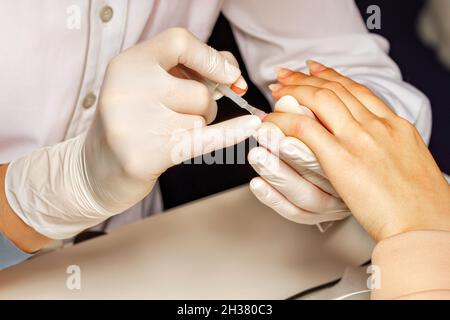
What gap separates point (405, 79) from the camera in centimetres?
162

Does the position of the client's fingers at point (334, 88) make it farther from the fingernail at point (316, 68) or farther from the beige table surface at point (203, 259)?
the beige table surface at point (203, 259)

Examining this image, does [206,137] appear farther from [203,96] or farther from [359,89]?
[359,89]

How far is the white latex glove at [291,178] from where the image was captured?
0.78 meters

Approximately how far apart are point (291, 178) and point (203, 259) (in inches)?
8.0

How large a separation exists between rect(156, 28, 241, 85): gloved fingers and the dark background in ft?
1.53

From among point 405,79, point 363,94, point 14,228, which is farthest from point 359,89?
point 405,79

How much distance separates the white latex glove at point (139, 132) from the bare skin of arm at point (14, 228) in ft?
0.17

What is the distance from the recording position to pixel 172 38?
30.9 inches

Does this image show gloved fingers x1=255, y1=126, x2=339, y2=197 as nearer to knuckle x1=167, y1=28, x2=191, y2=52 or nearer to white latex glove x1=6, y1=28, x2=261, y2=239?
white latex glove x1=6, y1=28, x2=261, y2=239

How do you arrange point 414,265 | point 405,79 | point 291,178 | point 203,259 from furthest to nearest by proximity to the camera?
point 405,79 < point 203,259 < point 291,178 < point 414,265

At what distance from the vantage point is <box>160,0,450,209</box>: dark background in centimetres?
130
